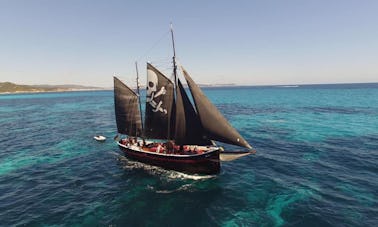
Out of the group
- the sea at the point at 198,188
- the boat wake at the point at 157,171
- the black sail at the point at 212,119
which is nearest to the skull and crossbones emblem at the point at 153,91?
the black sail at the point at 212,119

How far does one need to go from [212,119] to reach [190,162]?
6281mm

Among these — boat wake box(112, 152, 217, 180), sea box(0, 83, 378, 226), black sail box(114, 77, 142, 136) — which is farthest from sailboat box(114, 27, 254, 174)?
sea box(0, 83, 378, 226)

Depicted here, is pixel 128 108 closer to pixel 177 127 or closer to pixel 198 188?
pixel 177 127

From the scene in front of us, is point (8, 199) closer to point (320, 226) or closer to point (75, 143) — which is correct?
point (75, 143)

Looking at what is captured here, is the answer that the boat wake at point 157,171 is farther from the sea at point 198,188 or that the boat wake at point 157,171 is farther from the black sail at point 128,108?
the black sail at point 128,108

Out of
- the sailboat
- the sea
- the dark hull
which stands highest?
the sailboat

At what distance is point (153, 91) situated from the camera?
31.2 metres

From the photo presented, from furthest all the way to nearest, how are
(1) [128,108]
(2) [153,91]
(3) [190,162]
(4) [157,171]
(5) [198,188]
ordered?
(1) [128,108], (2) [153,91], (4) [157,171], (3) [190,162], (5) [198,188]

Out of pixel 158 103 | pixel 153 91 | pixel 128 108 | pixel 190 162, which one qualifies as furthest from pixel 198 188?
pixel 128 108

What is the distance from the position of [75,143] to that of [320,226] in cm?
4396

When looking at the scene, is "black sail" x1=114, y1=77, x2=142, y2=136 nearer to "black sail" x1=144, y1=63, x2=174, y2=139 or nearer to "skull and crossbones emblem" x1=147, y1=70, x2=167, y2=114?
"black sail" x1=144, y1=63, x2=174, y2=139

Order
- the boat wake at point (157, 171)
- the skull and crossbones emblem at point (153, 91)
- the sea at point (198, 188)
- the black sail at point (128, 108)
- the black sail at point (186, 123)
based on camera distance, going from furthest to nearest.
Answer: the black sail at point (128, 108), the skull and crossbones emblem at point (153, 91), the boat wake at point (157, 171), the black sail at point (186, 123), the sea at point (198, 188)

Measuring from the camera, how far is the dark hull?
26.9 metres

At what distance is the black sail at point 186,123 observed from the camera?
2725cm
